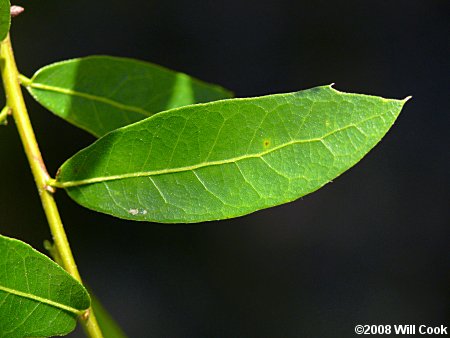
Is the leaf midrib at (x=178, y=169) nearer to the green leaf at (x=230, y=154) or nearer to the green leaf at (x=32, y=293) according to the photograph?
the green leaf at (x=230, y=154)

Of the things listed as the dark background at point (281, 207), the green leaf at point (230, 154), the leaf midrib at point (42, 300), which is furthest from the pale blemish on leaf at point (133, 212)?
the dark background at point (281, 207)

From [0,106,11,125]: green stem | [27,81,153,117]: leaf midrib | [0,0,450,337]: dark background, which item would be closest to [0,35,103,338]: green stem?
[0,106,11,125]: green stem

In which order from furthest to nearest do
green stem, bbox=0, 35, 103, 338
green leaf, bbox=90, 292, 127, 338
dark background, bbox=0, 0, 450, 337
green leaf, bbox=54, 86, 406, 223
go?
dark background, bbox=0, 0, 450, 337 < green leaf, bbox=90, 292, 127, 338 < green stem, bbox=0, 35, 103, 338 < green leaf, bbox=54, 86, 406, 223

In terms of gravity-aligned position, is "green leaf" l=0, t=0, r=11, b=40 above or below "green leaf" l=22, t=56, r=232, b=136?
above

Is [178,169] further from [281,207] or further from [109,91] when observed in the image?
[281,207]

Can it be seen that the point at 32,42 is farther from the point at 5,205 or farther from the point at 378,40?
the point at 378,40

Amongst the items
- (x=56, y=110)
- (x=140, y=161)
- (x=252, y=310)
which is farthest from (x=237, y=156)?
(x=252, y=310)

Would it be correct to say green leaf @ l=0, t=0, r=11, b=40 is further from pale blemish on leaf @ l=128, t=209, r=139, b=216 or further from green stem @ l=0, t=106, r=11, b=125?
pale blemish on leaf @ l=128, t=209, r=139, b=216
